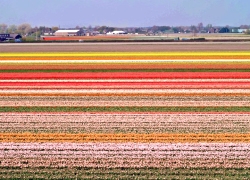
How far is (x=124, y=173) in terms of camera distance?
889 centimetres

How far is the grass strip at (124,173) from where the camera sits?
28.6ft

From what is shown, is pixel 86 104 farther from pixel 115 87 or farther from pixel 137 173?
pixel 137 173

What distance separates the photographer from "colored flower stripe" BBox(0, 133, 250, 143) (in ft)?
36.2

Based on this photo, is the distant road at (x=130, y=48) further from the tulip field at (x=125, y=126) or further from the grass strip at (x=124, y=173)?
the grass strip at (x=124, y=173)

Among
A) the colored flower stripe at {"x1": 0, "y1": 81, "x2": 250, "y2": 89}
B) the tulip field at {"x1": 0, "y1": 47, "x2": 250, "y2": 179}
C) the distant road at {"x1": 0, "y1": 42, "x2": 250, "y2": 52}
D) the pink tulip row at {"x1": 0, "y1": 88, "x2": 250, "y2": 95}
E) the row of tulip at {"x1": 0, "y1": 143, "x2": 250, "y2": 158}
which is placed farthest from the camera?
the distant road at {"x1": 0, "y1": 42, "x2": 250, "y2": 52}

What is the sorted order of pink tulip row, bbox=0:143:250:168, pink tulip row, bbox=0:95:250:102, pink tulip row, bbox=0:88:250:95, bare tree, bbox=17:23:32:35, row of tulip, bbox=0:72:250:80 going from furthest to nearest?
bare tree, bbox=17:23:32:35 < row of tulip, bbox=0:72:250:80 < pink tulip row, bbox=0:88:250:95 < pink tulip row, bbox=0:95:250:102 < pink tulip row, bbox=0:143:250:168

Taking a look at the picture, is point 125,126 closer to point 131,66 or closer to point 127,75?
point 127,75

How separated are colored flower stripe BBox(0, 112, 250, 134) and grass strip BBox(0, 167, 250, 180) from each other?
115 inches

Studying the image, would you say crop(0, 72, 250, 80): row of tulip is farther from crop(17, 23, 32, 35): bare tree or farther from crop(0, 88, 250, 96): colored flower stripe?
crop(17, 23, 32, 35): bare tree

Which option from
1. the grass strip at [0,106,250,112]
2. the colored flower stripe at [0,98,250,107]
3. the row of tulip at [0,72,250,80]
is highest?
the row of tulip at [0,72,250,80]

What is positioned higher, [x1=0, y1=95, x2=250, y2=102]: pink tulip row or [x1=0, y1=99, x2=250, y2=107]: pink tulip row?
[x1=0, y1=95, x2=250, y2=102]: pink tulip row

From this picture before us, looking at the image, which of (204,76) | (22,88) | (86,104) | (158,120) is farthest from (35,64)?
(158,120)

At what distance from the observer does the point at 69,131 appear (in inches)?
476

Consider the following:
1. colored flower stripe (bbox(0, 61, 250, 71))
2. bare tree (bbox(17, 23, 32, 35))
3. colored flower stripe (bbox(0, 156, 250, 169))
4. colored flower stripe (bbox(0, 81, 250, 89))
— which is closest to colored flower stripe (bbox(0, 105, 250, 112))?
colored flower stripe (bbox(0, 81, 250, 89))
